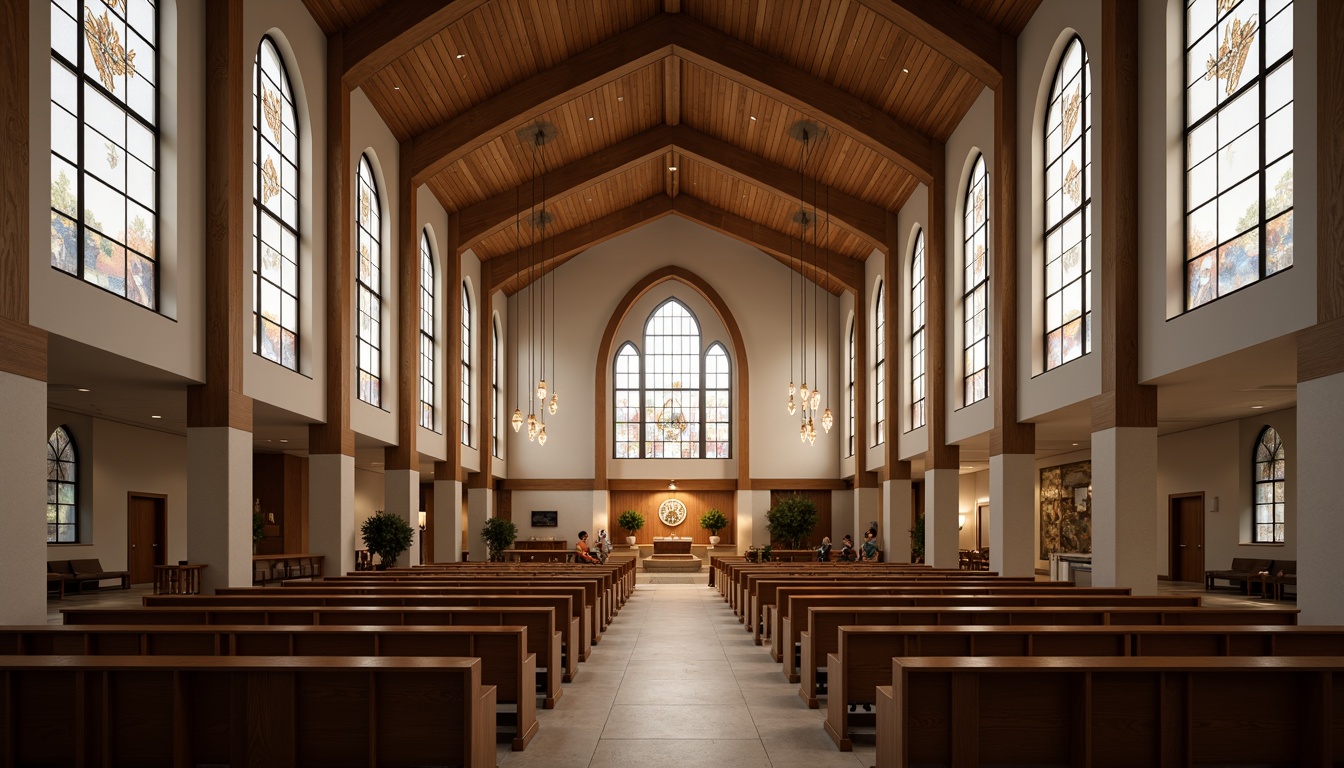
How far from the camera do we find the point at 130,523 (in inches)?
784

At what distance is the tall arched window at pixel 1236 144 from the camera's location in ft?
30.0

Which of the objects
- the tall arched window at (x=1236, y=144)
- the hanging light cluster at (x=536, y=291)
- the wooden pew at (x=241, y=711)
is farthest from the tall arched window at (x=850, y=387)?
the wooden pew at (x=241, y=711)

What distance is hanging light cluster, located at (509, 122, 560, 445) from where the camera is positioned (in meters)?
19.9

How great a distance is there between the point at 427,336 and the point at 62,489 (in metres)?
6.77

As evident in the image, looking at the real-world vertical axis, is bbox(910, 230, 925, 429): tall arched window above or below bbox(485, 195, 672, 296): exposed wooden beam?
below

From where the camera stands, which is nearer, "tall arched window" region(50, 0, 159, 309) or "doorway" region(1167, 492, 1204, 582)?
"tall arched window" region(50, 0, 159, 309)

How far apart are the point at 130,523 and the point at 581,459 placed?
12.0 m

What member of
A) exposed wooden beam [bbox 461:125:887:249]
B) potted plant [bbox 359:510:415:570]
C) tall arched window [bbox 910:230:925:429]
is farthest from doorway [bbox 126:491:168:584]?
tall arched window [bbox 910:230:925:429]

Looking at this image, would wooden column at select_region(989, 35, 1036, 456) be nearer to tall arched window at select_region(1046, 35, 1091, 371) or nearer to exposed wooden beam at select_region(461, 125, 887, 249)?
tall arched window at select_region(1046, 35, 1091, 371)

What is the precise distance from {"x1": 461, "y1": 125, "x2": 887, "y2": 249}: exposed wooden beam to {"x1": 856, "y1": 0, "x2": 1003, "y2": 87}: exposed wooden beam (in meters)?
6.46

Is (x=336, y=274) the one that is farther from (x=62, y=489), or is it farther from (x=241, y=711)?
(x=241, y=711)

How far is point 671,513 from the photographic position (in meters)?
29.9

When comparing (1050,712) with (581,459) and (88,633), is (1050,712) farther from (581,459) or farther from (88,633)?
(581,459)

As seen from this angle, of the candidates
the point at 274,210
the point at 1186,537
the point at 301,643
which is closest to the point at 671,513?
the point at 1186,537
